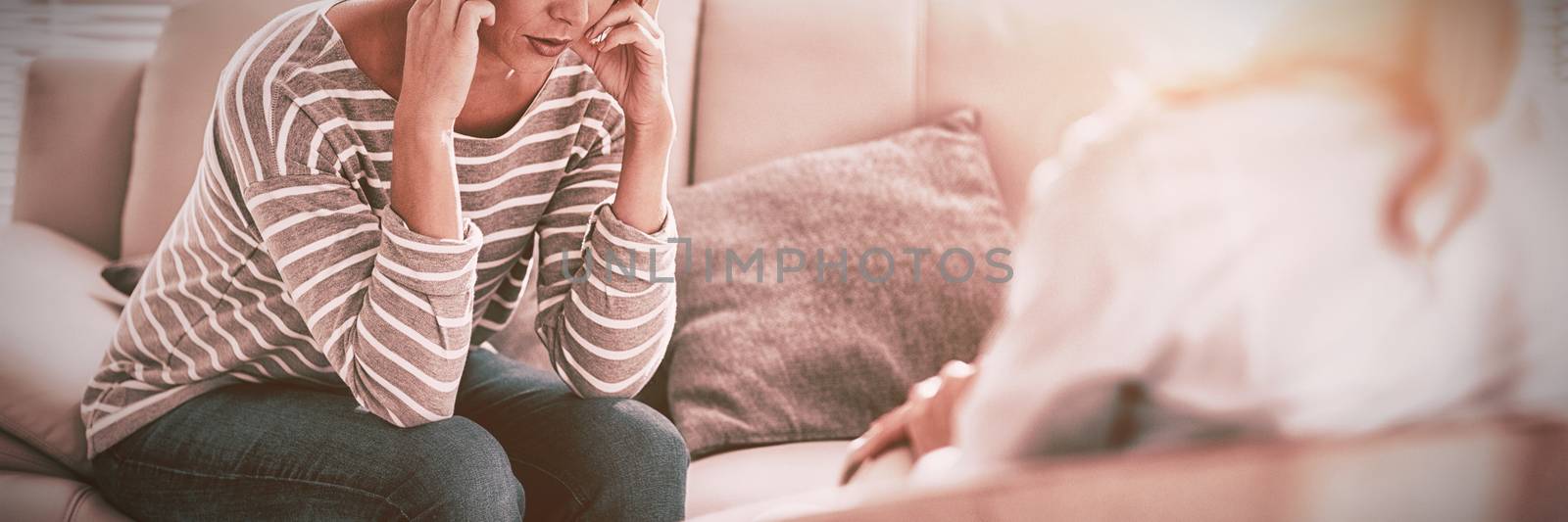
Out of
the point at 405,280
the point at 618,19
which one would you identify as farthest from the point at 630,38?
the point at 405,280

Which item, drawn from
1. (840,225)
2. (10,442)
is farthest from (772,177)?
(10,442)

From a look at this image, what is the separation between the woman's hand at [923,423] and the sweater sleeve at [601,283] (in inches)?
9.1

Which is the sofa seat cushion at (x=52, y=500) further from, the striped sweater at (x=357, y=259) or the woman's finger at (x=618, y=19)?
the woman's finger at (x=618, y=19)

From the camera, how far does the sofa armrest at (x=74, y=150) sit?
3.52 ft

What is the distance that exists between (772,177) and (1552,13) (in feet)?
2.61

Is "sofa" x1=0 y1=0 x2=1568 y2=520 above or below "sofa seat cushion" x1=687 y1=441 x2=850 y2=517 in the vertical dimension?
above

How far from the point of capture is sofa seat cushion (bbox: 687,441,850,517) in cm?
92

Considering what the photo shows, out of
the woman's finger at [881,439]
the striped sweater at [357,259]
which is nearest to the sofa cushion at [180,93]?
the striped sweater at [357,259]

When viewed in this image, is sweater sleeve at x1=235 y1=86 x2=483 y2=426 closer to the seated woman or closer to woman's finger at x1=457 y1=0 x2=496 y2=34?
woman's finger at x1=457 y1=0 x2=496 y2=34

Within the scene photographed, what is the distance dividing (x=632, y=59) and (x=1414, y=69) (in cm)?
52

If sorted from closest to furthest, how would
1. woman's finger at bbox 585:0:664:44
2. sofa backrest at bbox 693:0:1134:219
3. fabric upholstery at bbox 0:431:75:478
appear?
1. woman's finger at bbox 585:0:664:44
2. fabric upholstery at bbox 0:431:75:478
3. sofa backrest at bbox 693:0:1134:219

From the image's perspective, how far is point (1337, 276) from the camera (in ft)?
1.22

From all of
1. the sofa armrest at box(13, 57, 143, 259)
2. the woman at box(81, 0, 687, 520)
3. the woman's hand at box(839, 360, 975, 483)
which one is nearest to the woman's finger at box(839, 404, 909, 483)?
the woman's hand at box(839, 360, 975, 483)

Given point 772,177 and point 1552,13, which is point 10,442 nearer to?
point 772,177
